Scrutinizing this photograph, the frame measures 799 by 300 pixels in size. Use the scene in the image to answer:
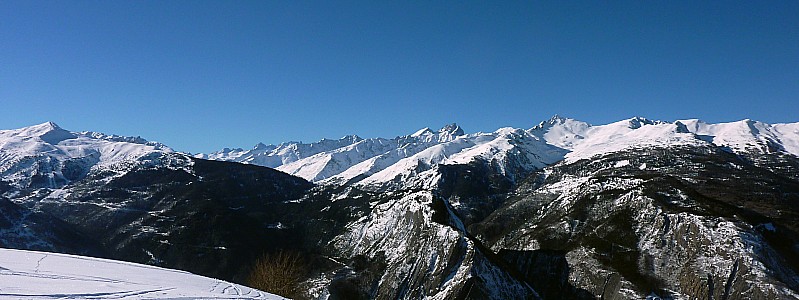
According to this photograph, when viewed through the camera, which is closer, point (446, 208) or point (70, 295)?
point (70, 295)

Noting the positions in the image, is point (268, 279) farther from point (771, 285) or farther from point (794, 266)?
point (794, 266)

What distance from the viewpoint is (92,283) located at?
77.5 feet

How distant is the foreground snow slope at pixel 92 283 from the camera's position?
68.9 feet

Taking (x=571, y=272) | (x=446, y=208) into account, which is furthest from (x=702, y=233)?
(x=446, y=208)

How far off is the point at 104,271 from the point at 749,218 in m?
199

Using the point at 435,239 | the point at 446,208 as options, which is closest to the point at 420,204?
the point at 446,208

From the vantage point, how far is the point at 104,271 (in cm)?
2827

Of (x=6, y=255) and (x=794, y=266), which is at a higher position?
(x=794, y=266)

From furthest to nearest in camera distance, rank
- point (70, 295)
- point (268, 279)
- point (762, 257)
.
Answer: point (762, 257) → point (268, 279) → point (70, 295)

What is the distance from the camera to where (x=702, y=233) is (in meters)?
156

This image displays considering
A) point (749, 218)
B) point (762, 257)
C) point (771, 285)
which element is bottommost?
point (771, 285)

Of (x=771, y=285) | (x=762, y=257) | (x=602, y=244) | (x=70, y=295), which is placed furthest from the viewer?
(x=602, y=244)

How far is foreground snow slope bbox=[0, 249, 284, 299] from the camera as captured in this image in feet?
68.9

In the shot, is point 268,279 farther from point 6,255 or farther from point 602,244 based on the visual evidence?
point 602,244
